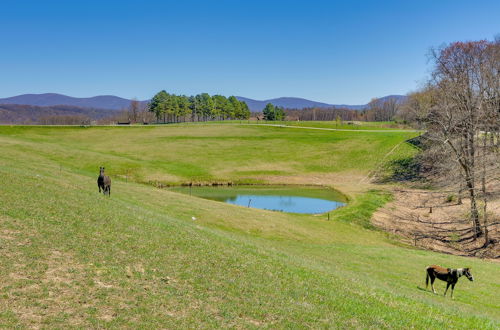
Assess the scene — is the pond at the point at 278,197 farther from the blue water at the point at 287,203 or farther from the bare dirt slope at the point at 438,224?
the bare dirt slope at the point at 438,224

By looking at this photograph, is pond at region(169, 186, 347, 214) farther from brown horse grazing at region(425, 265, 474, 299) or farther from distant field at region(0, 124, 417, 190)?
brown horse grazing at region(425, 265, 474, 299)

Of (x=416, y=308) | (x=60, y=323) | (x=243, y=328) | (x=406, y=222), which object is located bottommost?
(x=406, y=222)

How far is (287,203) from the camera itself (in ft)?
191

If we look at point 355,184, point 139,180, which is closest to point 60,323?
point 139,180

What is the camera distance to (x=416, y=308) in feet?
48.5

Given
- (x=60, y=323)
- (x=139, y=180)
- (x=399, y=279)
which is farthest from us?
(x=139, y=180)

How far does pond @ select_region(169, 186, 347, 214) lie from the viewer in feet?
181

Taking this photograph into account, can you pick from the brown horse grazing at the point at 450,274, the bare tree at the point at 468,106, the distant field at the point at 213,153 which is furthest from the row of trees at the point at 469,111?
the distant field at the point at 213,153

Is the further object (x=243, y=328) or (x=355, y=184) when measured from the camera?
(x=355, y=184)

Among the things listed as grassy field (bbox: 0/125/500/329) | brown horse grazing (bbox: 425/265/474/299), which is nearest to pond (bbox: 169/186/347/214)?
grassy field (bbox: 0/125/500/329)

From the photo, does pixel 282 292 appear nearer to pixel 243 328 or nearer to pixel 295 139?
pixel 243 328

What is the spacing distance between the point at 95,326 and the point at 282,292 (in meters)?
7.14

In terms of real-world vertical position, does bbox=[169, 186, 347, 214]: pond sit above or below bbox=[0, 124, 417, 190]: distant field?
below

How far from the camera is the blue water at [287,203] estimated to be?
177 feet
